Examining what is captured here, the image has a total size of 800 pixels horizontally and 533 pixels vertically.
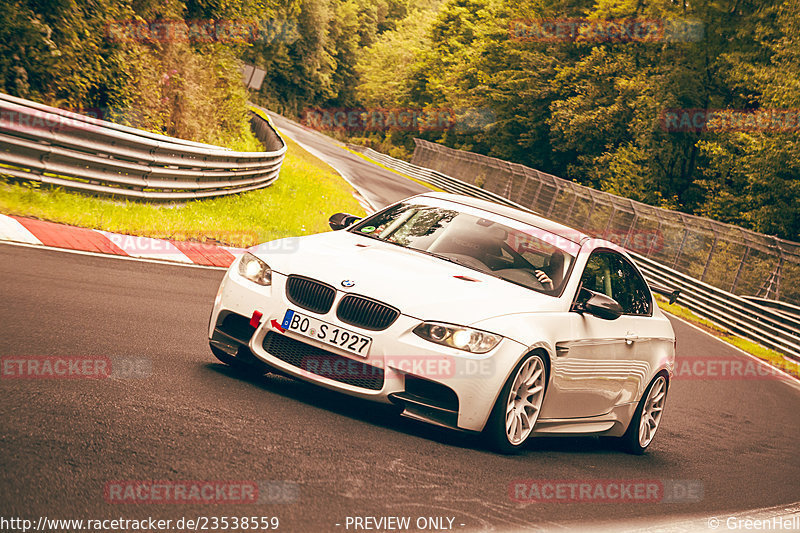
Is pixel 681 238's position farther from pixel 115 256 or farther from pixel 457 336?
pixel 457 336

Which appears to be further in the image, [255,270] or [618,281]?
[618,281]

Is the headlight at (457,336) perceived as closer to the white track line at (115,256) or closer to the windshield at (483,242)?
the windshield at (483,242)

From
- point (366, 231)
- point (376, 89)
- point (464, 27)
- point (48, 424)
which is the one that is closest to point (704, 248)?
point (366, 231)

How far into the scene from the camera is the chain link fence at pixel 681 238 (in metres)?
24.1

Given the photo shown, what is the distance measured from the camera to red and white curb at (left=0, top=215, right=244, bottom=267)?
9.84 metres

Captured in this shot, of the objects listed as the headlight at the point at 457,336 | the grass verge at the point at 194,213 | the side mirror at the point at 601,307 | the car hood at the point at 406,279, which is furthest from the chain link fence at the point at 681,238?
the headlight at the point at 457,336

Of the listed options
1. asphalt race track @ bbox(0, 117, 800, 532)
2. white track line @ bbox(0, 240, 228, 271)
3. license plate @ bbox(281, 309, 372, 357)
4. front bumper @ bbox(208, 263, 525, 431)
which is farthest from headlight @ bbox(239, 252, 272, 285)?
white track line @ bbox(0, 240, 228, 271)

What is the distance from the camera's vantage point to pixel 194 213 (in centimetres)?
1500

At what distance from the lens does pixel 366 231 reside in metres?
7.25

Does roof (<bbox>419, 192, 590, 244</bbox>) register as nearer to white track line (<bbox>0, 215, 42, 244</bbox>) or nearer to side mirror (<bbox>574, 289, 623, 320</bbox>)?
side mirror (<bbox>574, 289, 623, 320</bbox>)

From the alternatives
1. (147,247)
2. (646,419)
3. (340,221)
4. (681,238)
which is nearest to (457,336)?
(340,221)

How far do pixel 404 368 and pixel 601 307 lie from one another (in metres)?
1.67

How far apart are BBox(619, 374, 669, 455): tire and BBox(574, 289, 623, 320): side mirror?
157 cm

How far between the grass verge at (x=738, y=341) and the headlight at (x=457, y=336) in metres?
15.1
